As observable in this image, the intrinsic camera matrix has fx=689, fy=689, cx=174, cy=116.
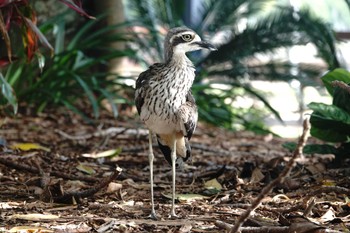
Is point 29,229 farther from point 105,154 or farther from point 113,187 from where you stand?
point 105,154

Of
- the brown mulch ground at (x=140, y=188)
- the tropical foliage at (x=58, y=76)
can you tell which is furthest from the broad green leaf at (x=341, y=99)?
the tropical foliage at (x=58, y=76)

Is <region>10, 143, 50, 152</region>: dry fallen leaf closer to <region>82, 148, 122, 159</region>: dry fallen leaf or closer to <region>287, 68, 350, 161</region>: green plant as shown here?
<region>82, 148, 122, 159</region>: dry fallen leaf

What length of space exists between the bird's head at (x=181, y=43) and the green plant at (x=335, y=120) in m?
0.80

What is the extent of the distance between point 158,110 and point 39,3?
Answer: 3928mm

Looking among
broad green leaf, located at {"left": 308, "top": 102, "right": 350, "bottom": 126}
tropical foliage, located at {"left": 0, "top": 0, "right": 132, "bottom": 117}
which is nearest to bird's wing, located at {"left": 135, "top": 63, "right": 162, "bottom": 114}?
broad green leaf, located at {"left": 308, "top": 102, "right": 350, "bottom": 126}

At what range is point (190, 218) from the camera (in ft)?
10.9

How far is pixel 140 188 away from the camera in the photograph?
4.13 m

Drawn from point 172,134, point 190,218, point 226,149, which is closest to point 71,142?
point 226,149

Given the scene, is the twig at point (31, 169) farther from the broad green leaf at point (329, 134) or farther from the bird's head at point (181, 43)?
the broad green leaf at point (329, 134)

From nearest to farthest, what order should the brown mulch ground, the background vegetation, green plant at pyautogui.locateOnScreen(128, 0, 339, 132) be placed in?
the brown mulch ground
the background vegetation
green plant at pyautogui.locateOnScreen(128, 0, 339, 132)

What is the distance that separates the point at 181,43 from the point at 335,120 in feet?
3.62

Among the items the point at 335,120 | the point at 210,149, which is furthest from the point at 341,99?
the point at 210,149

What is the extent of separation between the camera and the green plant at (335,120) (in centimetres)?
407

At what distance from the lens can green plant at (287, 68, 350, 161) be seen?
13.4 feet
